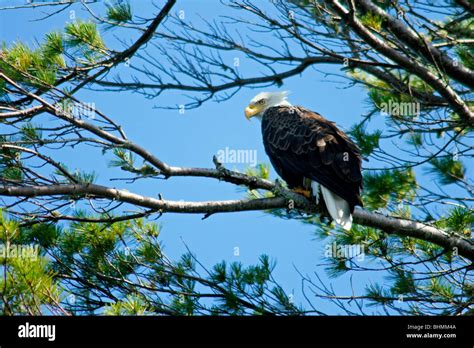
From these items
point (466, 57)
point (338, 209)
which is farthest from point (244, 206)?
point (466, 57)

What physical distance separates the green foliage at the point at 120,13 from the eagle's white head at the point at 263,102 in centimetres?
125

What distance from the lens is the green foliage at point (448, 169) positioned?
504 cm

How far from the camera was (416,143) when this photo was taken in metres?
4.89

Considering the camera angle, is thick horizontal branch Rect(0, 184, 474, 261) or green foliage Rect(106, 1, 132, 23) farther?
green foliage Rect(106, 1, 132, 23)

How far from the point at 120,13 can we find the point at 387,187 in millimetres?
2474

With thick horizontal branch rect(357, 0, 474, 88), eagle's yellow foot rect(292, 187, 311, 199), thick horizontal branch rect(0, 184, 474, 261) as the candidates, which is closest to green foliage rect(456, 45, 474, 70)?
thick horizontal branch rect(357, 0, 474, 88)

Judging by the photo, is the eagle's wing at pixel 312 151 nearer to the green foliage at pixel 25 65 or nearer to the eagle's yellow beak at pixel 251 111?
the eagle's yellow beak at pixel 251 111

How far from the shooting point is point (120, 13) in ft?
18.7

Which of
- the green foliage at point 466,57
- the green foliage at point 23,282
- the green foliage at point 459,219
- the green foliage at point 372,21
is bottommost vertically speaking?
the green foliage at point 23,282

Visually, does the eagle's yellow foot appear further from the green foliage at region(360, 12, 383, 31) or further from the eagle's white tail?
the green foliage at region(360, 12, 383, 31)

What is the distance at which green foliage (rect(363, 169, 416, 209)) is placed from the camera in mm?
5052

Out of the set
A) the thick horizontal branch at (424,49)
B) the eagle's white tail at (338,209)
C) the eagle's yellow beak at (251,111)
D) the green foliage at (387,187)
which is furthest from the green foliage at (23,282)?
the eagle's yellow beak at (251,111)

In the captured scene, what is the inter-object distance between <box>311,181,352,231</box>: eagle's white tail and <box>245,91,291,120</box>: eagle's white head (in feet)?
5.04
